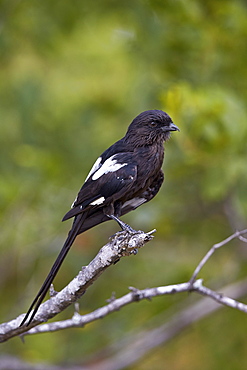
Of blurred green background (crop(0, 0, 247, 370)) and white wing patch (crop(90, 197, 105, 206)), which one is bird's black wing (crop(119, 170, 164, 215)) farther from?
blurred green background (crop(0, 0, 247, 370))

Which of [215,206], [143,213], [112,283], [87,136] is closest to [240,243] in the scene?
[215,206]

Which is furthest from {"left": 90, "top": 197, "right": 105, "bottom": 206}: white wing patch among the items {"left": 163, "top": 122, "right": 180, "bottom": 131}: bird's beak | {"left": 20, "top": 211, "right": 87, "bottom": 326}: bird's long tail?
{"left": 163, "top": 122, "right": 180, "bottom": 131}: bird's beak

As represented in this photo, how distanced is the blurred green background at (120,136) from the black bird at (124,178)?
719 mm

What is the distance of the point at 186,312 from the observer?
640cm

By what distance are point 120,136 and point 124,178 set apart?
2795 mm

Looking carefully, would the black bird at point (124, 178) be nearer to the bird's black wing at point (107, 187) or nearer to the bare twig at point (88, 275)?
the bird's black wing at point (107, 187)

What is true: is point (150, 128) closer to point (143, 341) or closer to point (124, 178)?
point (124, 178)

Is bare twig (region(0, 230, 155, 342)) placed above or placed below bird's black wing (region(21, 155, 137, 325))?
below

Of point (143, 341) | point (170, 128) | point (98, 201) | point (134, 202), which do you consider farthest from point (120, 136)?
point (98, 201)

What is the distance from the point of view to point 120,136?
6918 millimetres

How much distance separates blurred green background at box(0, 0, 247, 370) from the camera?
576 cm

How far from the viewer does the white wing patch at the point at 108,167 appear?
13.8 ft

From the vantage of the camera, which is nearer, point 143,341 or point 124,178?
point 124,178

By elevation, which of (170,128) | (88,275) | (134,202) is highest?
(170,128)
